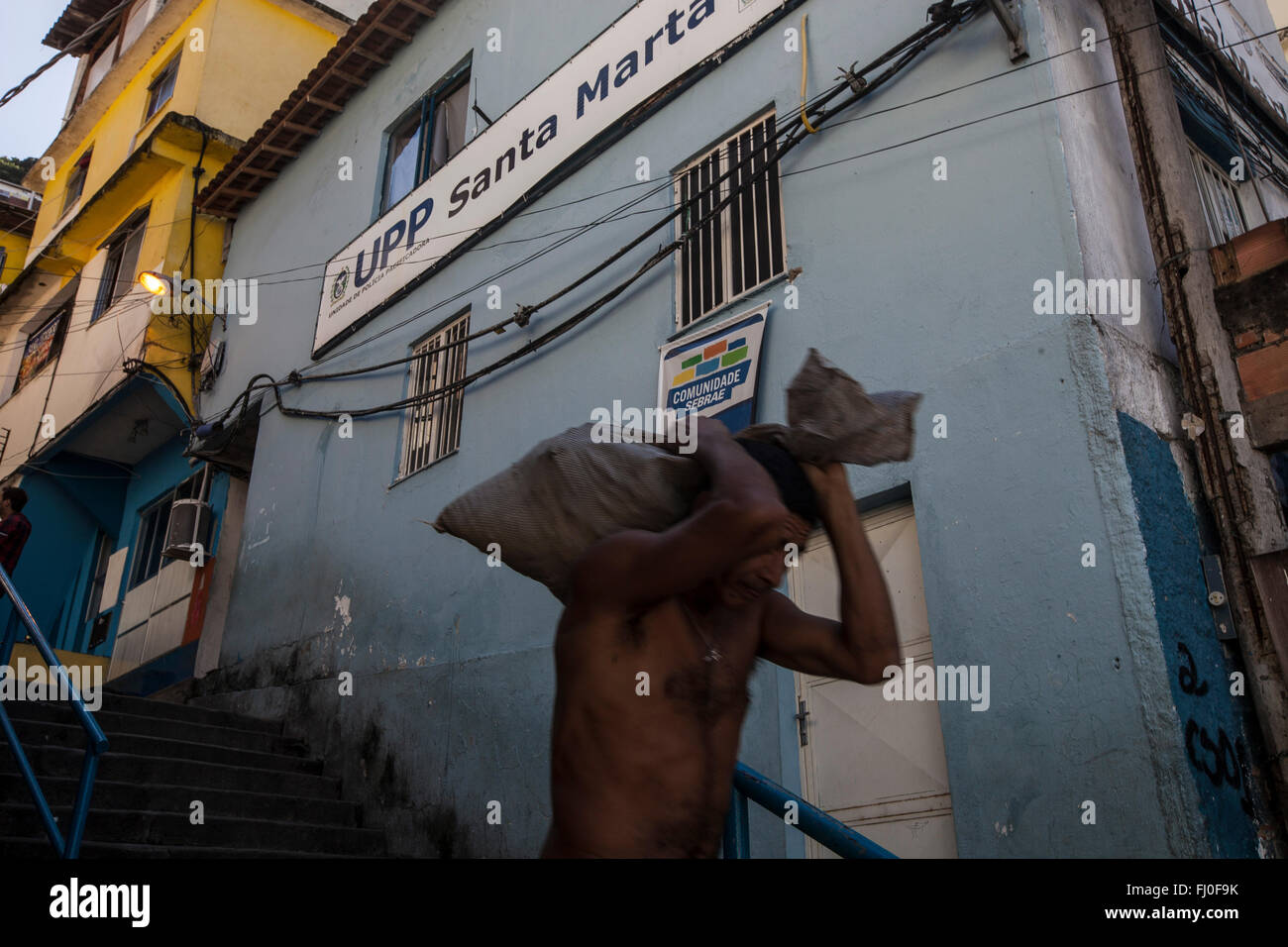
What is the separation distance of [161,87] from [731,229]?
13.3 meters

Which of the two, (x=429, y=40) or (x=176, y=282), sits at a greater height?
(x=429, y=40)

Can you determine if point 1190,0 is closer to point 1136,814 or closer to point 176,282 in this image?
point 1136,814

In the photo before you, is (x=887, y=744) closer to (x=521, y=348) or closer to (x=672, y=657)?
(x=672, y=657)

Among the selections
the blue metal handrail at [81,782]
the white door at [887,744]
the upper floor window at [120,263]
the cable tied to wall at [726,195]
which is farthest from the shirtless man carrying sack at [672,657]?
the upper floor window at [120,263]

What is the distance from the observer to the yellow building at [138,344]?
1262 centimetres

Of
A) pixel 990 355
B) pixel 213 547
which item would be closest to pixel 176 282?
pixel 213 547

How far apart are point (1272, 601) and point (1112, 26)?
3.29 metres

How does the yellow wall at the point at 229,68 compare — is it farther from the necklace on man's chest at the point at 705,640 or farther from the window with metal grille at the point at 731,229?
the necklace on man's chest at the point at 705,640

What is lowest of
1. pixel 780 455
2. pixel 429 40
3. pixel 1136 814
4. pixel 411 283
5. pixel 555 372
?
pixel 1136 814

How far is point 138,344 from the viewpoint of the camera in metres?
12.5

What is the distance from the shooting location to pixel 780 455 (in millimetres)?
2148

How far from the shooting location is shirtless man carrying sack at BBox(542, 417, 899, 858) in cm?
191

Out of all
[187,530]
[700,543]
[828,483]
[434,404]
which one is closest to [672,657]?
[700,543]

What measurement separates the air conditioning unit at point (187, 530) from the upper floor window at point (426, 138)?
4494 millimetres
